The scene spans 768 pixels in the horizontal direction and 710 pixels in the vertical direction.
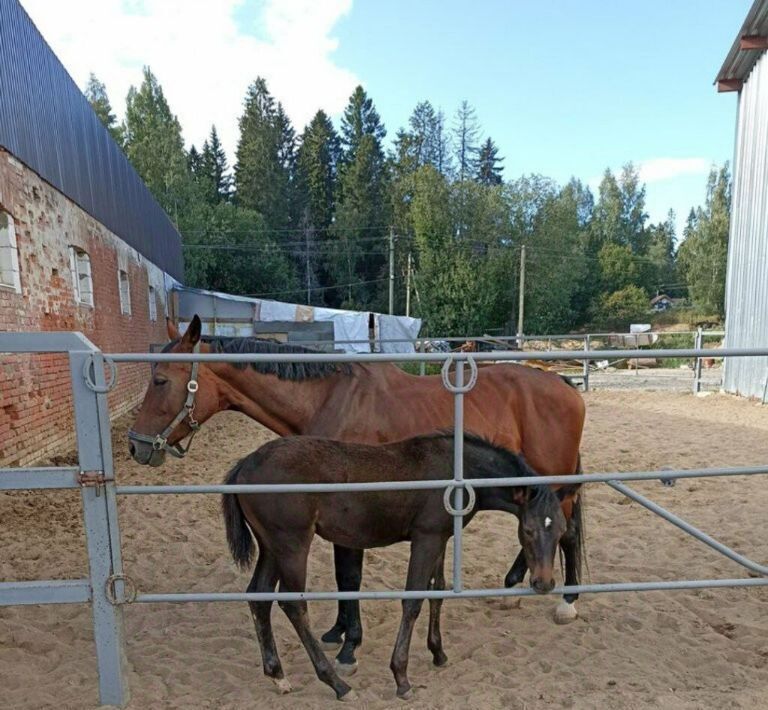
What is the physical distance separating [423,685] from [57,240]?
23.2 ft

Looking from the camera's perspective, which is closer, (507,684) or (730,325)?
(507,684)

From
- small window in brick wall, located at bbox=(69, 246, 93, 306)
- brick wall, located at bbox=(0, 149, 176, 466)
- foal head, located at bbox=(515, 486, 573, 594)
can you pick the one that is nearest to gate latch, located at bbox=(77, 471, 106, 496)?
foal head, located at bbox=(515, 486, 573, 594)

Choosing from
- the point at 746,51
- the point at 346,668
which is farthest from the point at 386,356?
the point at 746,51

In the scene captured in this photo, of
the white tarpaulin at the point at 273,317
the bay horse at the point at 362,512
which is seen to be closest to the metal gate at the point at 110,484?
the bay horse at the point at 362,512

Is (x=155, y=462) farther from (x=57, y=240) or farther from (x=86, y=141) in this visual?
(x=86, y=141)

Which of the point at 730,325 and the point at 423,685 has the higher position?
the point at 730,325

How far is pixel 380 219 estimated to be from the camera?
36.9 metres

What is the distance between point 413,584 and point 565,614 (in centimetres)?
127

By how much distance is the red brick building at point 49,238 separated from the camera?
533cm

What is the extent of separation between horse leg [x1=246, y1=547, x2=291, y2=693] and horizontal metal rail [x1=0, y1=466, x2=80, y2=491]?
87 centimetres

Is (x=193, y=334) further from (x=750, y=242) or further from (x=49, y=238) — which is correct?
(x=750, y=242)

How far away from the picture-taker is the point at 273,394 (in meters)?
2.83

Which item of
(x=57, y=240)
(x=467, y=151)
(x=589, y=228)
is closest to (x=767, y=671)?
(x=57, y=240)

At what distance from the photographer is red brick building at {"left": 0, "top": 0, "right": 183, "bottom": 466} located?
17.5 ft
